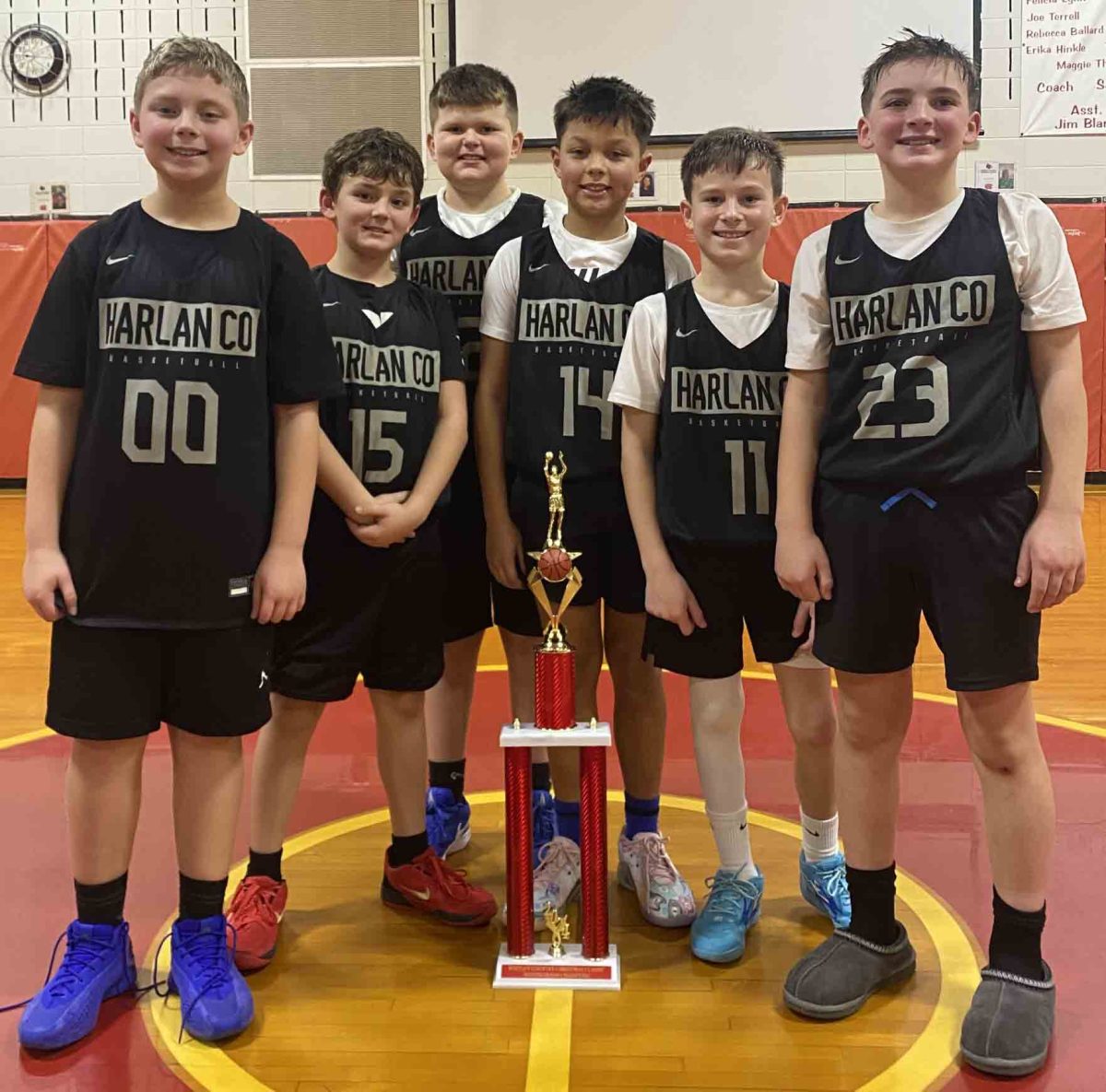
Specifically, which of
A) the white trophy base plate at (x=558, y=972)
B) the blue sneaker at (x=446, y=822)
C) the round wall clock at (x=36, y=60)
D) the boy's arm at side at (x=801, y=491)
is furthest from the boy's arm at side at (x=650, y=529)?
the round wall clock at (x=36, y=60)

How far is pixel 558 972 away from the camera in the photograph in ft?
7.13

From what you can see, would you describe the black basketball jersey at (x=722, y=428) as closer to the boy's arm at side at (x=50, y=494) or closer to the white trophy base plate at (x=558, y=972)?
the white trophy base plate at (x=558, y=972)

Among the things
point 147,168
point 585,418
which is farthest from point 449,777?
point 147,168

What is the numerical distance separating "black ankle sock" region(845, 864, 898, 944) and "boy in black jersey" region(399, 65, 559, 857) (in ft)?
2.88

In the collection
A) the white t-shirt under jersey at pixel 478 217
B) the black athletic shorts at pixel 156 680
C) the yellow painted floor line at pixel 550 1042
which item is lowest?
the yellow painted floor line at pixel 550 1042

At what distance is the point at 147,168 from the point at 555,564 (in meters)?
7.62

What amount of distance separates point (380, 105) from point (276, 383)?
6977 mm

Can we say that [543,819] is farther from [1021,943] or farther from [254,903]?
[1021,943]

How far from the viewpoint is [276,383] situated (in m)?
2.03

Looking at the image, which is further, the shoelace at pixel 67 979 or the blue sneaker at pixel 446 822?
Result: the blue sneaker at pixel 446 822

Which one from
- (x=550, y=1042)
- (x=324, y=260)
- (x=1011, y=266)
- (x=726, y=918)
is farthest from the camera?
(x=324, y=260)

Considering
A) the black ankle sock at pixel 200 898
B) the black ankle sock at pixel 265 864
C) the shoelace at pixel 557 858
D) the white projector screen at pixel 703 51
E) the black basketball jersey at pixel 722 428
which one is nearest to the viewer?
the black ankle sock at pixel 200 898

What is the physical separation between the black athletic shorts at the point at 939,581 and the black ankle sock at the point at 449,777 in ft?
3.99

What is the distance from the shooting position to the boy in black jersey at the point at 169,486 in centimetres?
191
